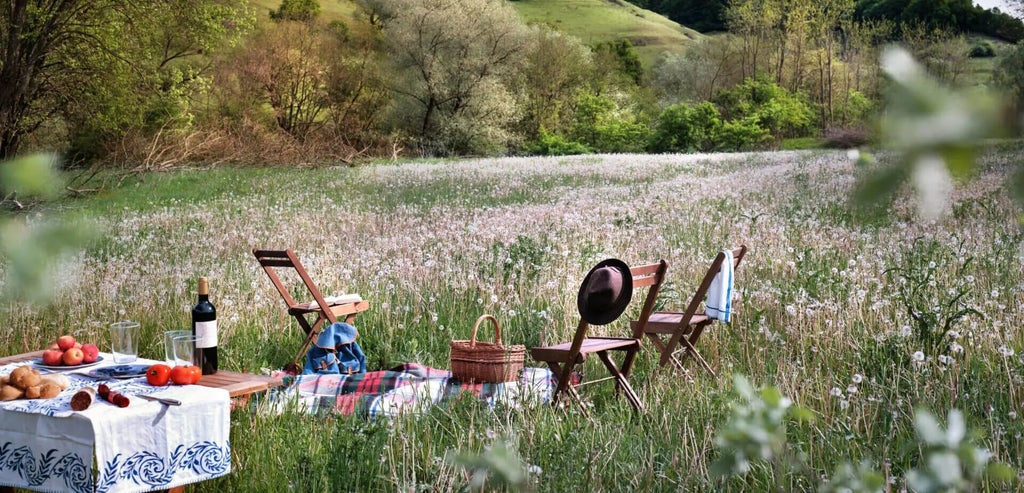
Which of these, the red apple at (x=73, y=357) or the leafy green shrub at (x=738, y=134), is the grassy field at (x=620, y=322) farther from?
the leafy green shrub at (x=738, y=134)

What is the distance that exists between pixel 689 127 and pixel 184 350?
153 feet

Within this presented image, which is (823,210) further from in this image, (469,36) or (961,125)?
(469,36)

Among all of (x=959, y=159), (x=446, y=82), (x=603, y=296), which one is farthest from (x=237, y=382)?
(x=446, y=82)

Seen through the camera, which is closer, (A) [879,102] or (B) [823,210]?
(A) [879,102]

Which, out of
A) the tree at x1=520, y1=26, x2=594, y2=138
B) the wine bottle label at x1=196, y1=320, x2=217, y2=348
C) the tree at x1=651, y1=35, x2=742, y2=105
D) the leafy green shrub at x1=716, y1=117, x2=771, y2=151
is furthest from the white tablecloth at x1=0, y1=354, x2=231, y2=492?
the tree at x1=651, y1=35, x2=742, y2=105

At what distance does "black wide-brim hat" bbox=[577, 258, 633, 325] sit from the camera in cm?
471

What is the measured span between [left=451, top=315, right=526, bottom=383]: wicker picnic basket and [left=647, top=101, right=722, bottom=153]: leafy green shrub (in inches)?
1729

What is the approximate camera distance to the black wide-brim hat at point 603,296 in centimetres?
471

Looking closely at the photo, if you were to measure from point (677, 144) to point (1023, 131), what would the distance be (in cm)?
5014

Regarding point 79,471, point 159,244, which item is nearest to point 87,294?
point 159,244

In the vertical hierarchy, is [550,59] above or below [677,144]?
above

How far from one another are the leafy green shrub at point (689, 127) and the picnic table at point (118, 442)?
46041 millimetres

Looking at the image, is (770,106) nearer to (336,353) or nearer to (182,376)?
(336,353)

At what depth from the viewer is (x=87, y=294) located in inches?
312
